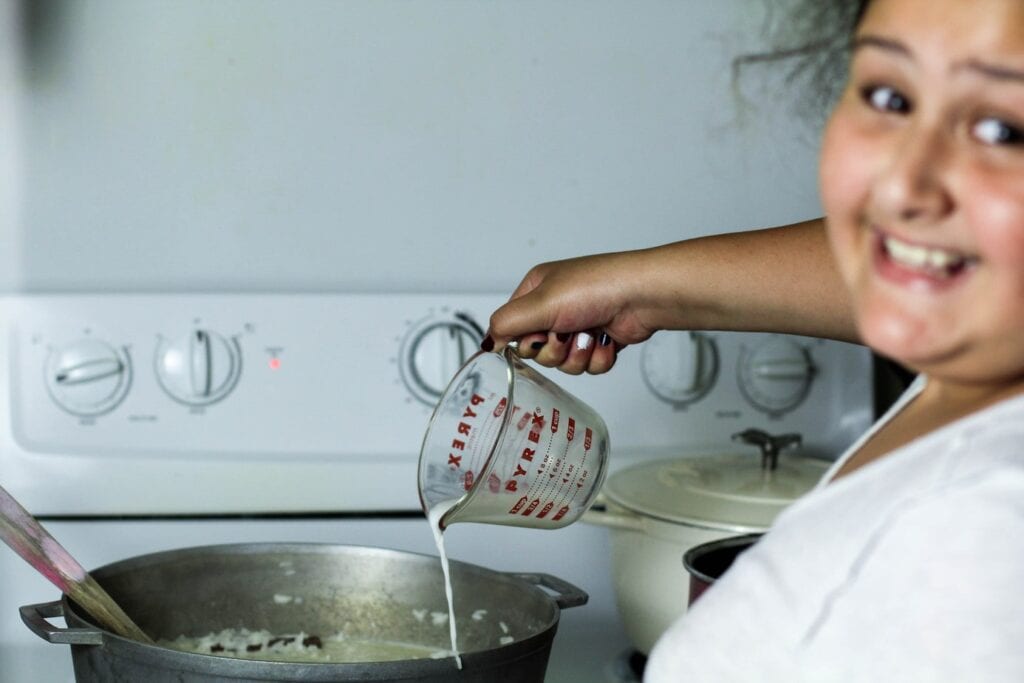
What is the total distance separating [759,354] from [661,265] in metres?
0.29

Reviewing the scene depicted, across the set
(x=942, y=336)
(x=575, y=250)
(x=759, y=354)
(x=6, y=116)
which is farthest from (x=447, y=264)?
(x=942, y=336)

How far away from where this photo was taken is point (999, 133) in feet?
1.47

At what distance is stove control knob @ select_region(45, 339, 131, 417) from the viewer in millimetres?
1034

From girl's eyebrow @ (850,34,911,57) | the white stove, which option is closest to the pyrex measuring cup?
the white stove

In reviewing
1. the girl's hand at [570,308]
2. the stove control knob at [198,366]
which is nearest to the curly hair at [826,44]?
the girl's hand at [570,308]

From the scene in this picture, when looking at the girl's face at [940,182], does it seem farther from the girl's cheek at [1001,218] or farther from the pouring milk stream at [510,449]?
the pouring milk stream at [510,449]

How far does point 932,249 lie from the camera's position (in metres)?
0.46

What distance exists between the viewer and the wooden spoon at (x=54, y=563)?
80cm

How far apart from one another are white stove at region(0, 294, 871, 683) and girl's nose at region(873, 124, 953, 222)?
619mm

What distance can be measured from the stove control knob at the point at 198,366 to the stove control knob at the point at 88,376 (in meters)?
0.03

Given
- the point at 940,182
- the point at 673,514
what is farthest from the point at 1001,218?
the point at 673,514

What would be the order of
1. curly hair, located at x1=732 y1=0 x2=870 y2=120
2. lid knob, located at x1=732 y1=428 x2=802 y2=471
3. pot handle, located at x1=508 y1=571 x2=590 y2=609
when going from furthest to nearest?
lid knob, located at x1=732 y1=428 x2=802 y2=471 < pot handle, located at x1=508 y1=571 x2=590 y2=609 < curly hair, located at x1=732 y1=0 x2=870 y2=120

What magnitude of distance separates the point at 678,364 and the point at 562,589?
25cm

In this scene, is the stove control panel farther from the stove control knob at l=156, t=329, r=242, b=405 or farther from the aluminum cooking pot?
the aluminum cooking pot
